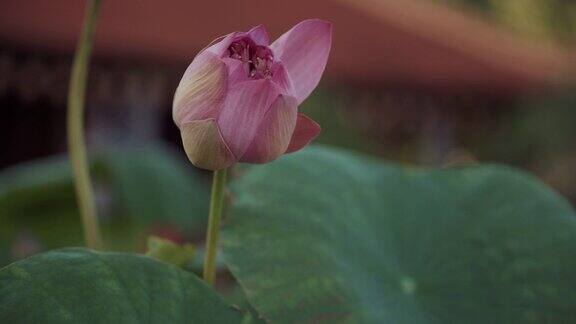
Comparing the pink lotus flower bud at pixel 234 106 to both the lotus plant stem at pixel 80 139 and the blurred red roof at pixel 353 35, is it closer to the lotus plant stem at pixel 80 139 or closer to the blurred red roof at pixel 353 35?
the lotus plant stem at pixel 80 139

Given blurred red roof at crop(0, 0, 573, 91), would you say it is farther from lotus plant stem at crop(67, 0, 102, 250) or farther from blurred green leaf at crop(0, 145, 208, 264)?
lotus plant stem at crop(67, 0, 102, 250)

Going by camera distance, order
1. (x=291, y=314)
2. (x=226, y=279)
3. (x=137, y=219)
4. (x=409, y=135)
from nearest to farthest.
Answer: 1. (x=291, y=314)
2. (x=226, y=279)
3. (x=137, y=219)
4. (x=409, y=135)

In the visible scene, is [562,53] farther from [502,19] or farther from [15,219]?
[15,219]

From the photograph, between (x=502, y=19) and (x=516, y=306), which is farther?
(x=502, y=19)

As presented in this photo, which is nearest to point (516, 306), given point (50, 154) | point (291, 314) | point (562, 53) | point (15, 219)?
point (291, 314)

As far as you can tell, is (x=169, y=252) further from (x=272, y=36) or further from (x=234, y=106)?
(x=272, y=36)
